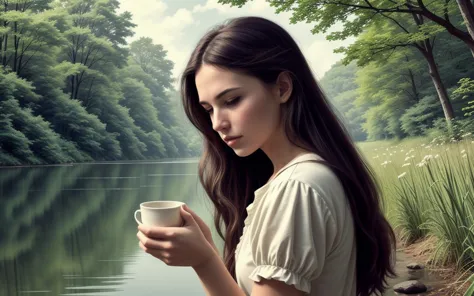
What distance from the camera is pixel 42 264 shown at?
7.87 m

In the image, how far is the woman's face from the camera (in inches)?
51.8

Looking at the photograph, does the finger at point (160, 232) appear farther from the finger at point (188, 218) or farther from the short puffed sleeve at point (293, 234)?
the short puffed sleeve at point (293, 234)

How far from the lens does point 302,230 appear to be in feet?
3.73

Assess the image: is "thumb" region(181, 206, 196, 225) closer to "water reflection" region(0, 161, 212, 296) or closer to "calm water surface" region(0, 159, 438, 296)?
"calm water surface" region(0, 159, 438, 296)

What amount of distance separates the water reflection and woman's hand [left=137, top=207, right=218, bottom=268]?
396 centimetres

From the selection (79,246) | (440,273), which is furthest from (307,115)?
(79,246)

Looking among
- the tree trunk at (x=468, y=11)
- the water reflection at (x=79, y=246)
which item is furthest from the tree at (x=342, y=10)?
A: the water reflection at (x=79, y=246)

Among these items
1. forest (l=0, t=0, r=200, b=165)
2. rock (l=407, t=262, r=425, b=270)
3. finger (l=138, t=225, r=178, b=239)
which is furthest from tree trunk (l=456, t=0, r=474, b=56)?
finger (l=138, t=225, r=178, b=239)

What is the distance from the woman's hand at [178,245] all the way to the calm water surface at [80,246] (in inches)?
73.8

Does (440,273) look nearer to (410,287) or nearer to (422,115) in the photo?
(410,287)

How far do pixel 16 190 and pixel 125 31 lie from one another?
95.9 feet

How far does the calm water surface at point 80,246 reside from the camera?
271 inches

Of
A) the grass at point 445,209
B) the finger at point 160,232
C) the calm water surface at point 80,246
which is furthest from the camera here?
the calm water surface at point 80,246

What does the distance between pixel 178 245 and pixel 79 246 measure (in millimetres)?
8255
